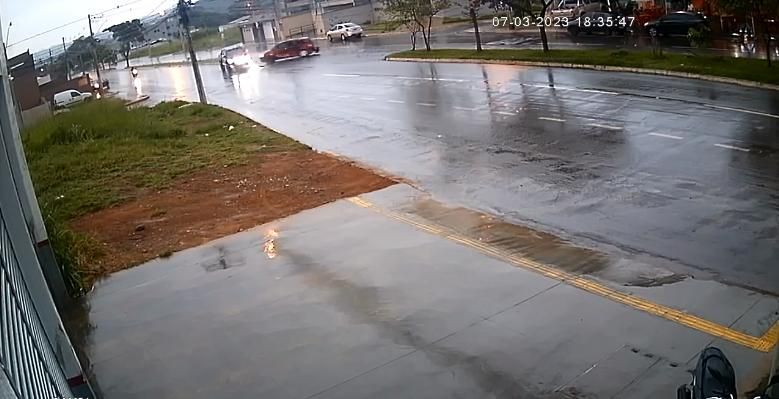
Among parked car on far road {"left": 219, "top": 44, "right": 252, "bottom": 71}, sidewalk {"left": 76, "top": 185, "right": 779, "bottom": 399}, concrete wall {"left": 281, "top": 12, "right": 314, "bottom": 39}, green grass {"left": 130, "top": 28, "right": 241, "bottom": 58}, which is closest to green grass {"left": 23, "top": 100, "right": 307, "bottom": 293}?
sidewalk {"left": 76, "top": 185, "right": 779, "bottom": 399}

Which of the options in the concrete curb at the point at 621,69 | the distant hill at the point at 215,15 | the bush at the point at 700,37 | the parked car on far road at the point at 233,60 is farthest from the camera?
the distant hill at the point at 215,15

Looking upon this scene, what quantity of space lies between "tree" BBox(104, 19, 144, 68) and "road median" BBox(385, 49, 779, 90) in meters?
53.6

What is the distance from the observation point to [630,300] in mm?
9055

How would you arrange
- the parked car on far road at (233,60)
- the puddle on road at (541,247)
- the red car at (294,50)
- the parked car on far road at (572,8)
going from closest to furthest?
1. the puddle on road at (541,247)
2. the parked car on far road at (572,8)
3. the red car at (294,50)
4. the parked car on far road at (233,60)

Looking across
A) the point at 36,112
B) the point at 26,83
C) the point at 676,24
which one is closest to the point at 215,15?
the point at 26,83

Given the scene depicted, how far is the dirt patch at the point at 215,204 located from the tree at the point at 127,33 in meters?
64.6

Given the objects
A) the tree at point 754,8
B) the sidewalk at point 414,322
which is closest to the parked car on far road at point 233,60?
the tree at point 754,8

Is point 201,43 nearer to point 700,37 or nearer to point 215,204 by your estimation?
point 700,37

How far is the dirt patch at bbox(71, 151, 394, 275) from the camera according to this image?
558 inches

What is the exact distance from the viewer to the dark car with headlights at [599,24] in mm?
35562

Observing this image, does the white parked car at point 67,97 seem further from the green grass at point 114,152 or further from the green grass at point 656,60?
the green grass at point 656,60

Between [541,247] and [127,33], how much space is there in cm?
7846

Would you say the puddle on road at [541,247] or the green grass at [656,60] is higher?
the green grass at [656,60]

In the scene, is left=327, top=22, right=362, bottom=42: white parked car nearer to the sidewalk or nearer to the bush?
the bush
